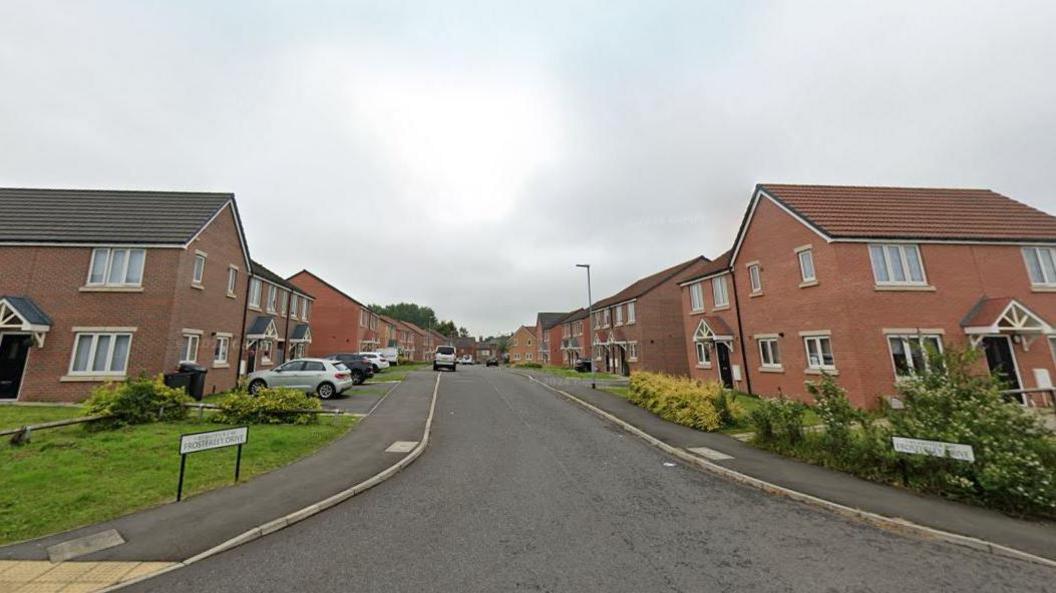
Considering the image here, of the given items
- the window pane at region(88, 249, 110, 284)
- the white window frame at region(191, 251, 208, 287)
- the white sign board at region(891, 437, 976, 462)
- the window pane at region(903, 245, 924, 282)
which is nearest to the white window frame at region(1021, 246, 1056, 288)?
the window pane at region(903, 245, 924, 282)

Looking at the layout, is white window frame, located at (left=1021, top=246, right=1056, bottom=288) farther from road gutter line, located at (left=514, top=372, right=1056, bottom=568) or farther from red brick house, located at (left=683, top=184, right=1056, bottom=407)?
road gutter line, located at (left=514, top=372, right=1056, bottom=568)

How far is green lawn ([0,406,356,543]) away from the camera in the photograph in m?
6.18

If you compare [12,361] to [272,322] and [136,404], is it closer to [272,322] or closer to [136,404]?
[136,404]

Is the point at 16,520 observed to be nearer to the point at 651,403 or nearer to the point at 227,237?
the point at 651,403

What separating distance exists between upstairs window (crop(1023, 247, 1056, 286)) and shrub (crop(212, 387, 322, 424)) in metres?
28.5

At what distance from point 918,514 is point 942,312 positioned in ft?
45.1

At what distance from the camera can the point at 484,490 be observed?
7.50 m

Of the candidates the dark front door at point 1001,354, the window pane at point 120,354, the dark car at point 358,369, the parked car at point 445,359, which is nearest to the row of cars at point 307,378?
the window pane at point 120,354

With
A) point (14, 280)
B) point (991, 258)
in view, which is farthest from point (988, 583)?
point (14, 280)

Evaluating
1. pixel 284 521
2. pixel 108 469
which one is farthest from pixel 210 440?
pixel 108 469

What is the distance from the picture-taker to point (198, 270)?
→ 18.8m

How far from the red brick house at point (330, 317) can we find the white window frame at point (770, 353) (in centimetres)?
3804

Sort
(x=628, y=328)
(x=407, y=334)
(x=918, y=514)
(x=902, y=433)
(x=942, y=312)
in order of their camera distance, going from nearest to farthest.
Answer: (x=918, y=514) < (x=902, y=433) < (x=942, y=312) < (x=628, y=328) < (x=407, y=334)

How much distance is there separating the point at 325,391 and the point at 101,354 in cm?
877
